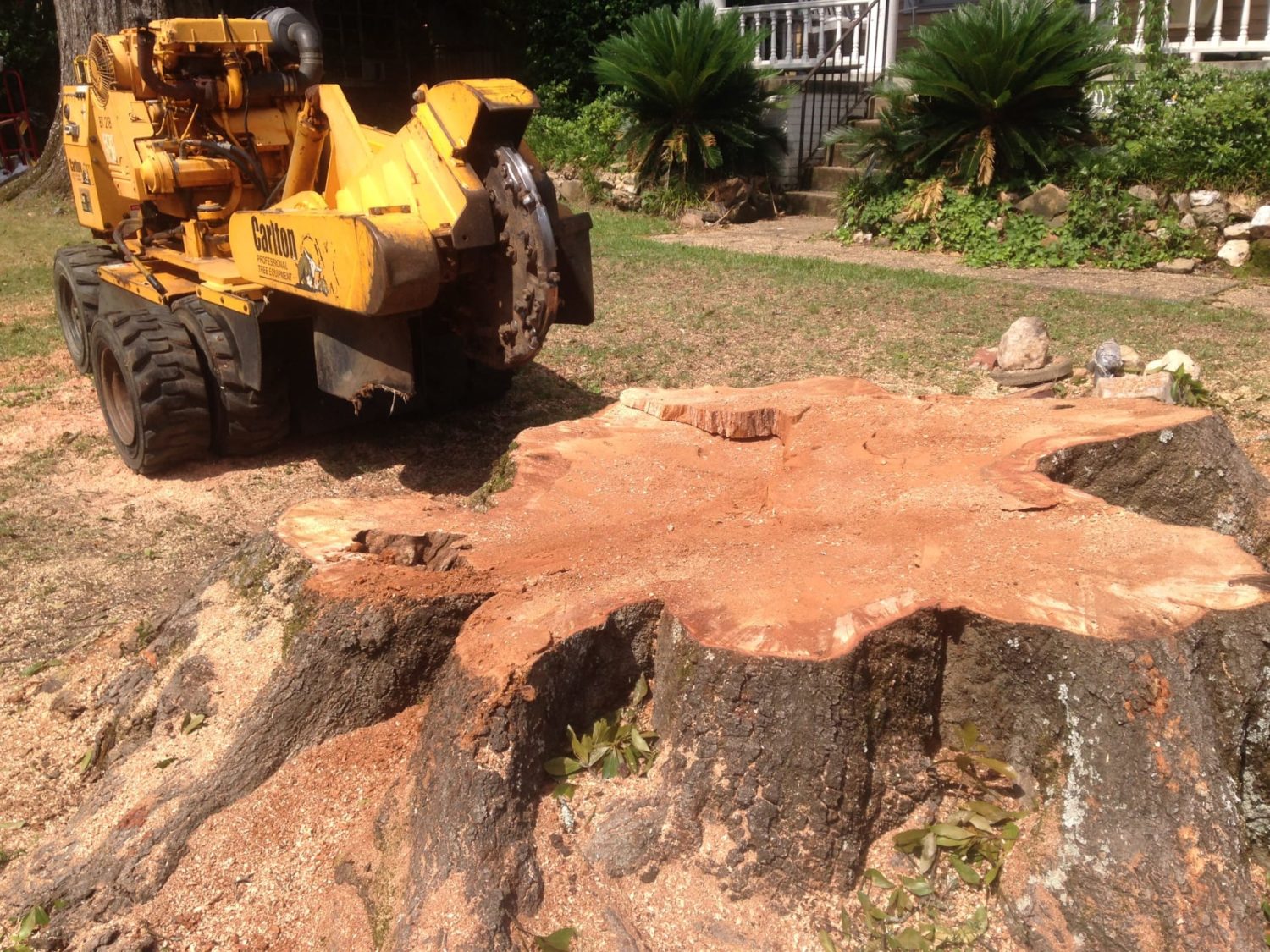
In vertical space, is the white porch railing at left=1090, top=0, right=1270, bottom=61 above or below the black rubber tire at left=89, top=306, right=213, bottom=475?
above

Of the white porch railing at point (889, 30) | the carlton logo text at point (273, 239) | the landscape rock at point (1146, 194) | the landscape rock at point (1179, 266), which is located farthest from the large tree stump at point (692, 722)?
the white porch railing at point (889, 30)

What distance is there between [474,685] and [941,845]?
1147 millimetres

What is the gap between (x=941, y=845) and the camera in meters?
2.53

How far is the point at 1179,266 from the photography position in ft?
31.3

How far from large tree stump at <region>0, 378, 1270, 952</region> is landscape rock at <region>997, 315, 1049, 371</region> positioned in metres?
3.76

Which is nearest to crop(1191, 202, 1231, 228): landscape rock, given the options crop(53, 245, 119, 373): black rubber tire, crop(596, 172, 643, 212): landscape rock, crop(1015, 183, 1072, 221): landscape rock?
crop(1015, 183, 1072, 221): landscape rock

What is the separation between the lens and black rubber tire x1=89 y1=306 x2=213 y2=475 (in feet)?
17.1

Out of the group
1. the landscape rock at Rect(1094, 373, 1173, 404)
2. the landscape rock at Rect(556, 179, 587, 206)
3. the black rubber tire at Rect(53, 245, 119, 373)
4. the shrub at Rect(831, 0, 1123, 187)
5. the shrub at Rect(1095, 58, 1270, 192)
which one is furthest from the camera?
the landscape rock at Rect(556, 179, 587, 206)

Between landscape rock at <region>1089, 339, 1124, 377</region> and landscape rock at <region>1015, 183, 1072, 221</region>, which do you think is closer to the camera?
landscape rock at <region>1089, 339, 1124, 377</region>

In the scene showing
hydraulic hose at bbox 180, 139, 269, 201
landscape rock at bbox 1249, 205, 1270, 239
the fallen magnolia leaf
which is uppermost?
hydraulic hose at bbox 180, 139, 269, 201

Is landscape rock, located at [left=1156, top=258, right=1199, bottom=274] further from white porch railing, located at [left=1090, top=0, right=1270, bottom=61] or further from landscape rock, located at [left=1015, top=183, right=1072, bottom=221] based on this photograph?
white porch railing, located at [left=1090, top=0, right=1270, bottom=61]

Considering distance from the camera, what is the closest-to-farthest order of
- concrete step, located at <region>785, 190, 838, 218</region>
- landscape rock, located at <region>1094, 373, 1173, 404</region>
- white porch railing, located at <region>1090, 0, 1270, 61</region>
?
landscape rock, located at <region>1094, 373, 1173, 404</region> → white porch railing, located at <region>1090, 0, 1270, 61</region> → concrete step, located at <region>785, 190, 838, 218</region>

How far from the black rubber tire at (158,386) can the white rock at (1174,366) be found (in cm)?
507

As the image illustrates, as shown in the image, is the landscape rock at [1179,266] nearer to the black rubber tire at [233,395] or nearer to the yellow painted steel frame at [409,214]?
the yellow painted steel frame at [409,214]
